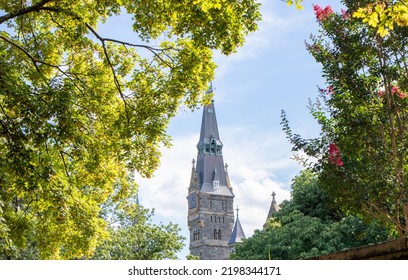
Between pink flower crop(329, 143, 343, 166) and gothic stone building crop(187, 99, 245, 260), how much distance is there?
87.5 m

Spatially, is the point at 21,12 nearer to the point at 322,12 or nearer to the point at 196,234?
the point at 322,12

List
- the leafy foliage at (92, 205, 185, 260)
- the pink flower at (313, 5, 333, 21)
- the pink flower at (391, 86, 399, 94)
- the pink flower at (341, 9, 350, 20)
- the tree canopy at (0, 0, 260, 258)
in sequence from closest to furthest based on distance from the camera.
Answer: the tree canopy at (0, 0, 260, 258)
the pink flower at (391, 86, 399, 94)
the pink flower at (341, 9, 350, 20)
the pink flower at (313, 5, 333, 21)
the leafy foliage at (92, 205, 185, 260)

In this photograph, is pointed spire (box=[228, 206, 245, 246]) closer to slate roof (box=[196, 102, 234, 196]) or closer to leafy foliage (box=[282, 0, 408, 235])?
slate roof (box=[196, 102, 234, 196])

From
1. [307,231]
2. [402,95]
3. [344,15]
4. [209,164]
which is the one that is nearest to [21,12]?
[344,15]

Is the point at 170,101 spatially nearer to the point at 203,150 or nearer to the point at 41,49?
the point at 41,49

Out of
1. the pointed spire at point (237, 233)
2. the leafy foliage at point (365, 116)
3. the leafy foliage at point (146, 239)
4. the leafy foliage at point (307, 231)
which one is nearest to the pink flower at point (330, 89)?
the leafy foliage at point (365, 116)

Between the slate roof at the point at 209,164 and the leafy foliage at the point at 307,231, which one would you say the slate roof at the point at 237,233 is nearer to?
the slate roof at the point at 209,164

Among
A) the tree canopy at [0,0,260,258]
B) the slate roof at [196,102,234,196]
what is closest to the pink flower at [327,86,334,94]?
the tree canopy at [0,0,260,258]

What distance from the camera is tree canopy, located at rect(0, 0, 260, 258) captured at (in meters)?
11.5

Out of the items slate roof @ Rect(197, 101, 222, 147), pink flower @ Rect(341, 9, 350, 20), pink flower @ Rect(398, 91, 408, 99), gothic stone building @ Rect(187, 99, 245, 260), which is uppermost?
slate roof @ Rect(197, 101, 222, 147)

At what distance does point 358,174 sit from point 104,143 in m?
6.33

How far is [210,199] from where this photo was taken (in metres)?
105

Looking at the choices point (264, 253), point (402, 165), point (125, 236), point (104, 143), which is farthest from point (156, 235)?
point (402, 165)

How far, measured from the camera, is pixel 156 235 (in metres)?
33.8
